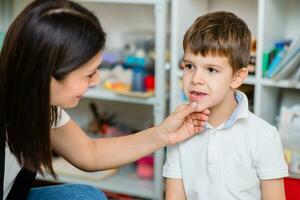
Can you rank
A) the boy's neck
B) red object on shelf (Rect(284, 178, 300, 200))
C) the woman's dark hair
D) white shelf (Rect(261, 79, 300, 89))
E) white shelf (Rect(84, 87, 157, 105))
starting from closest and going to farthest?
the woman's dark hair → the boy's neck → red object on shelf (Rect(284, 178, 300, 200)) → white shelf (Rect(261, 79, 300, 89)) → white shelf (Rect(84, 87, 157, 105))

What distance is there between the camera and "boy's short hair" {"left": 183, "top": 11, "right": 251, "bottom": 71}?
51.9 inches

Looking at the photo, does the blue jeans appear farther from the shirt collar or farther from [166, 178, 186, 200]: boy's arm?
the shirt collar

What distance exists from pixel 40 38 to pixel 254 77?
1033 millimetres

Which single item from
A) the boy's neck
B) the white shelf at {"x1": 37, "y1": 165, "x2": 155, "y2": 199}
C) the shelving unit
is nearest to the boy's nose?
the boy's neck

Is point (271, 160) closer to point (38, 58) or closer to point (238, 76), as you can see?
point (238, 76)

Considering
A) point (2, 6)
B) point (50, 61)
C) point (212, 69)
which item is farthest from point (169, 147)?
point (2, 6)

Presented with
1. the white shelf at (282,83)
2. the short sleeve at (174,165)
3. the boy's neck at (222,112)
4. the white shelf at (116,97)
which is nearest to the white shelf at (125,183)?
the white shelf at (116,97)

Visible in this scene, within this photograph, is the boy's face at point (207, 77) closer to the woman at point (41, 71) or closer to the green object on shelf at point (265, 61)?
the woman at point (41, 71)

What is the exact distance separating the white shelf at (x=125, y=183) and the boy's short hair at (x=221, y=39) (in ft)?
3.41

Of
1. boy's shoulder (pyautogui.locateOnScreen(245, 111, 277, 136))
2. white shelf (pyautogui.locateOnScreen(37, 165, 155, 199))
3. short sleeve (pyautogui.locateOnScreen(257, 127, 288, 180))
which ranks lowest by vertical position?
white shelf (pyautogui.locateOnScreen(37, 165, 155, 199))

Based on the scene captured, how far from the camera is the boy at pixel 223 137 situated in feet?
4.35

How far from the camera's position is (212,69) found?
1.33 metres

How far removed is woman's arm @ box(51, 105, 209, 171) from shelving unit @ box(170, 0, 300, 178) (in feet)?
1.93

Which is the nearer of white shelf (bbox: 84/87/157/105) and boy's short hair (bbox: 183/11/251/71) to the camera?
boy's short hair (bbox: 183/11/251/71)
